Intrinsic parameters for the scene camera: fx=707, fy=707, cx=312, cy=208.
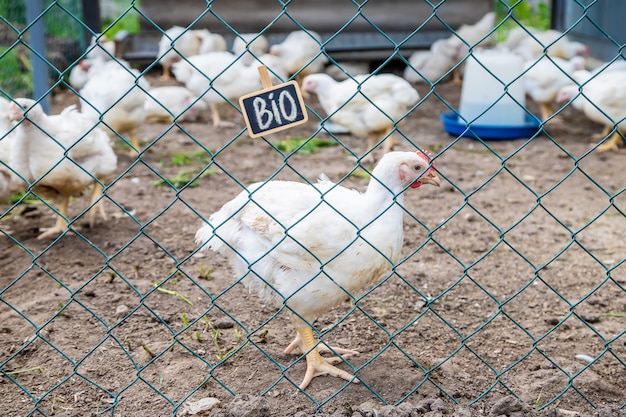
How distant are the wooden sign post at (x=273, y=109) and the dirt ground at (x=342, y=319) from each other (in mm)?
107

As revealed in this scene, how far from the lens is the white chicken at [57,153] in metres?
3.96

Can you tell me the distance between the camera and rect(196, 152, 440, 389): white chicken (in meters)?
2.64

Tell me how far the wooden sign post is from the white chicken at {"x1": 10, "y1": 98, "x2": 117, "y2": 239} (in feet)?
7.06

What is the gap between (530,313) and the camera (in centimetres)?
346

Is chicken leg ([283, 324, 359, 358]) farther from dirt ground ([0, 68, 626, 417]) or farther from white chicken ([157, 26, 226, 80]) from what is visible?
Answer: white chicken ([157, 26, 226, 80])

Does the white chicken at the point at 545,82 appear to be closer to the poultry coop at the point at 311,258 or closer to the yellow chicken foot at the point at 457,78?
the poultry coop at the point at 311,258

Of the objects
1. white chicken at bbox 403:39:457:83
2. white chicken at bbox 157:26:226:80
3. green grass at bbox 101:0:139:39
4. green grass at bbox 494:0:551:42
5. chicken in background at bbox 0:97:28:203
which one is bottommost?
green grass at bbox 494:0:551:42

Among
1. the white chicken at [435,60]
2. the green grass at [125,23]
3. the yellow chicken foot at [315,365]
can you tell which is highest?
the yellow chicken foot at [315,365]

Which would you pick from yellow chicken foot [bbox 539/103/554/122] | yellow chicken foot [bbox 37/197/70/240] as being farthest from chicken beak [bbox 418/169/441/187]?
yellow chicken foot [bbox 539/103/554/122]

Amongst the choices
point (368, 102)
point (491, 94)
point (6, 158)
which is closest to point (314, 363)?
point (6, 158)

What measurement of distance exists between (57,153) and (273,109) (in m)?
2.44

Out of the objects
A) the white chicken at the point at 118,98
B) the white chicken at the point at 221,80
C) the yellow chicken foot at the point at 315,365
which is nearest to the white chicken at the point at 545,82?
the white chicken at the point at 221,80

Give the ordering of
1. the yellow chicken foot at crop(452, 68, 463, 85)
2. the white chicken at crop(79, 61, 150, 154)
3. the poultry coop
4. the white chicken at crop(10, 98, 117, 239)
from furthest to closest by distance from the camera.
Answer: the yellow chicken foot at crop(452, 68, 463, 85) → the white chicken at crop(79, 61, 150, 154) → the white chicken at crop(10, 98, 117, 239) → the poultry coop

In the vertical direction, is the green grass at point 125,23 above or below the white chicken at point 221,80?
below
